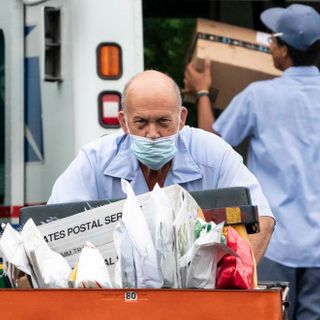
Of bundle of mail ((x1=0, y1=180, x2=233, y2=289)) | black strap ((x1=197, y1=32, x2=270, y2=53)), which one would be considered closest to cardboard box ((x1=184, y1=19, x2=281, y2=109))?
black strap ((x1=197, y1=32, x2=270, y2=53))

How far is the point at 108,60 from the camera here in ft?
19.4

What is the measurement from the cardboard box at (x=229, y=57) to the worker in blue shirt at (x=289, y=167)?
83 cm

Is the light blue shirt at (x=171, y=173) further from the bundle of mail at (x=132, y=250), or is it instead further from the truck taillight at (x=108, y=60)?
the truck taillight at (x=108, y=60)

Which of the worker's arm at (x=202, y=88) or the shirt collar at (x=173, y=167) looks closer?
the shirt collar at (x=173, y=167)

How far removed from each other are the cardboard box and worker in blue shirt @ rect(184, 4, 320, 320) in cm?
83

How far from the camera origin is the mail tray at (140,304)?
2881 millimetres

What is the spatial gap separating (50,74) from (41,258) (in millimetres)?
2798

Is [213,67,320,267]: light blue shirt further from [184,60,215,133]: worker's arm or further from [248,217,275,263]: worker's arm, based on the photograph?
[248,217,275,263]: worker's arm

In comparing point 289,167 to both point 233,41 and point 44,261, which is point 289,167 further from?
point 44,261

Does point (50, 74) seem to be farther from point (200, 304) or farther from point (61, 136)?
point (200, 304)

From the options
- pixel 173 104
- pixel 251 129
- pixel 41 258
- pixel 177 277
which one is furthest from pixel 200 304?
pixel 251 129

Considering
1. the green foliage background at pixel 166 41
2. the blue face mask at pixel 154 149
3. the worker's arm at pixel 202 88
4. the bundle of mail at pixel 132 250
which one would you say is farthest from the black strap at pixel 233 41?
the bundle of mail at pixel 132 250

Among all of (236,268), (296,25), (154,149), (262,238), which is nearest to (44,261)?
(236,268)

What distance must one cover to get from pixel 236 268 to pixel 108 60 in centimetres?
301
